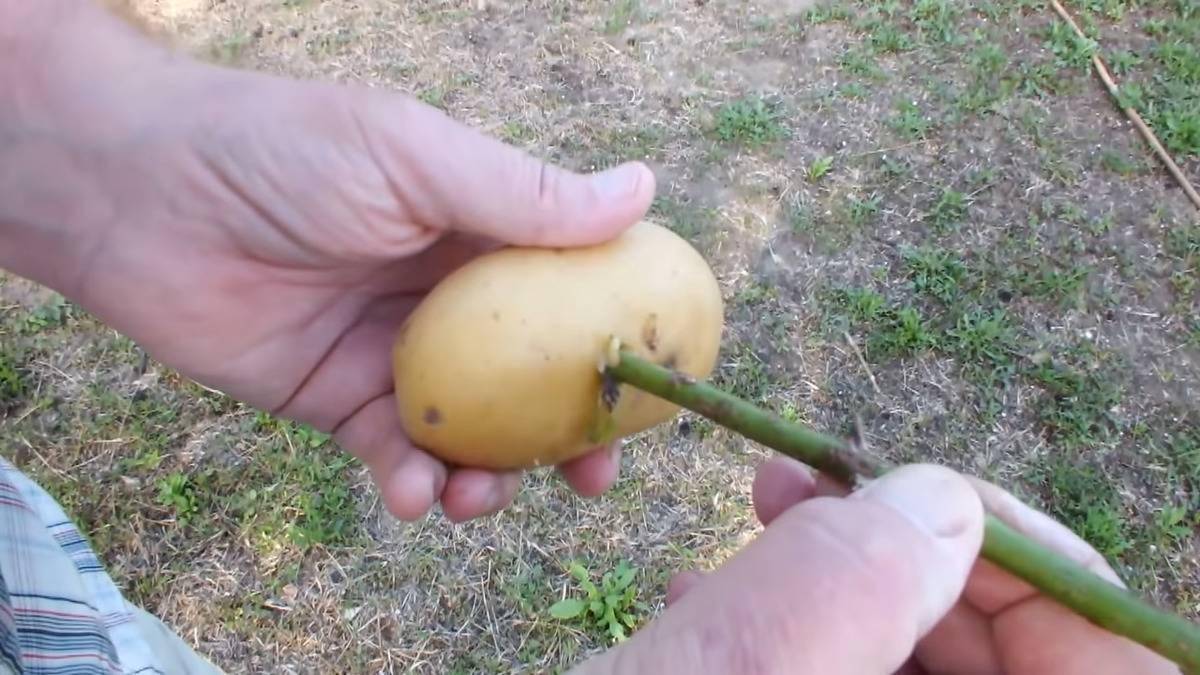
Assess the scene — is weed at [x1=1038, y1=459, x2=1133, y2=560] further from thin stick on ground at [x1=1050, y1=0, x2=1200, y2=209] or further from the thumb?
the thumb

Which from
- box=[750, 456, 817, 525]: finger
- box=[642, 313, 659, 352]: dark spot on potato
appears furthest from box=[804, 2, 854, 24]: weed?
box=[642, 313, 659, 352]: dark spot on potato

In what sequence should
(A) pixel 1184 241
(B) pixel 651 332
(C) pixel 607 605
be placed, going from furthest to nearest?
Answer: (A) pixel 1184 241, (C) pixel 607 605, (B) pixel 651 332

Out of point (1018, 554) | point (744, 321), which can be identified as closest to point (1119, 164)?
point (744, 321)

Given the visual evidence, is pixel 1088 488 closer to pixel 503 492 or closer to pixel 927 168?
pixel 927 168

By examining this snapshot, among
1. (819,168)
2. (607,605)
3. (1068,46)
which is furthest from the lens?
(1068,46)

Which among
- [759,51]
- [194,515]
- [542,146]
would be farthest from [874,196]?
[194,515]

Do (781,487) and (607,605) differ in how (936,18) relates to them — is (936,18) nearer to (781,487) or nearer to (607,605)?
(607,605)

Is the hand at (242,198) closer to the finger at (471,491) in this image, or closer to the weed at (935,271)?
the finger at (471,491)
